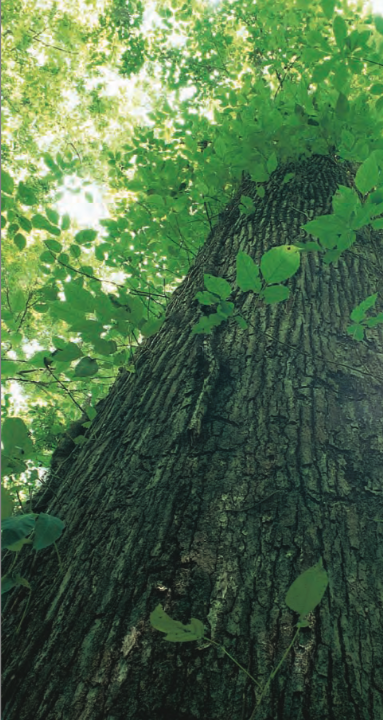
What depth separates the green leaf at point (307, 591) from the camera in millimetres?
647

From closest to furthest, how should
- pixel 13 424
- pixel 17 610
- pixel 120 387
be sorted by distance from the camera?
pixel 13 424
pixel 17 610
pixel 120 387

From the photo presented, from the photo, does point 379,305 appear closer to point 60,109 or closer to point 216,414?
point 216,414

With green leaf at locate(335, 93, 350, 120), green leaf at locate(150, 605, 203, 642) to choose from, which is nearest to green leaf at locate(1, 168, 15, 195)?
green leaf at locate(335, 93, 350, 120)

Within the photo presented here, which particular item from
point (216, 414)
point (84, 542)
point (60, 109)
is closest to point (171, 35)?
point (60, 109)

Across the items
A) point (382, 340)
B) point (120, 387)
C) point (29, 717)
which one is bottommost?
point (29, 717)

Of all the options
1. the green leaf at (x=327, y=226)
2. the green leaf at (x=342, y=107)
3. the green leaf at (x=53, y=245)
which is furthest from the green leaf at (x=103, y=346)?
the green leaf at (x=342, y=107)

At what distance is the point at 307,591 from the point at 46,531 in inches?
21.6

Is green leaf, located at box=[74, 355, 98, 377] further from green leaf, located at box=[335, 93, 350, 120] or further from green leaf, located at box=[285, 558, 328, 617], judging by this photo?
green leaf, located at box=[335, 93, 350, 120]

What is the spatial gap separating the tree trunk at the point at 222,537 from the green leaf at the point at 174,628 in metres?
0.23

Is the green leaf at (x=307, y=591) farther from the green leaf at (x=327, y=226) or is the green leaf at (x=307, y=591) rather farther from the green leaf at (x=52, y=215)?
the green leaf at (x=52, y=215)

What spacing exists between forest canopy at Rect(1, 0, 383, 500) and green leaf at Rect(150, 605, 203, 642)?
1.66ft

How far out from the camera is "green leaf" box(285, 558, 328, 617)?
0.65 metres

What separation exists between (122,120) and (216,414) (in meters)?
7.52

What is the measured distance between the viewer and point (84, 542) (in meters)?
1.09
